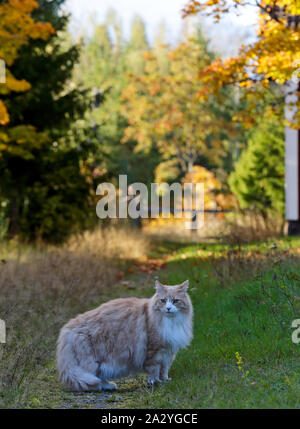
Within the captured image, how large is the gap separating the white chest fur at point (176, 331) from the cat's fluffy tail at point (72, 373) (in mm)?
799

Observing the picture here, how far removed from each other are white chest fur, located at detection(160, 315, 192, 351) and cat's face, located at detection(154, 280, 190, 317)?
0.25 ft

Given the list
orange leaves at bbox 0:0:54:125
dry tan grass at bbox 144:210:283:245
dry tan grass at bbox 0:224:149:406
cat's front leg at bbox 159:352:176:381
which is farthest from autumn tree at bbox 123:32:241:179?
cat's front leg at bbox 159:352:176:381

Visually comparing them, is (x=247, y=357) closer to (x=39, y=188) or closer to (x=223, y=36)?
(x=39, y=188)

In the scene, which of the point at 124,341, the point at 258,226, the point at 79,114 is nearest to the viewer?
the point at 124,341

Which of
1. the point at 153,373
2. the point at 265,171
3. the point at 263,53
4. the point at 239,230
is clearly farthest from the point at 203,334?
the point at 265,171

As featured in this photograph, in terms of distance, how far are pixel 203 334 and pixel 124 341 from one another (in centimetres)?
183

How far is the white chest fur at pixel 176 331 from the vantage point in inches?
227

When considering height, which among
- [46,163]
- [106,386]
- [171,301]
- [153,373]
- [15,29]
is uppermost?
[15,29]

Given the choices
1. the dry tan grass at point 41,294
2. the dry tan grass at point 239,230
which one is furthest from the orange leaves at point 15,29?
the dry tan grass at point 239,230

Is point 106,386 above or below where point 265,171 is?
below

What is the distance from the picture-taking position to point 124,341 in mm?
5746

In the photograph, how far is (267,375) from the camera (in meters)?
5.36

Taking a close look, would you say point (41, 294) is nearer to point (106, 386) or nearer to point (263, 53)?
point (106, 386)

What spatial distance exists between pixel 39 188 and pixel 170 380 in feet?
35.9
